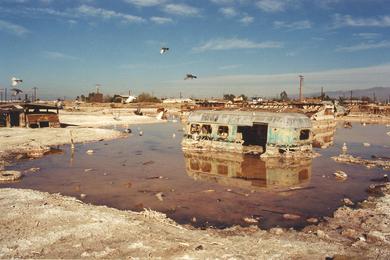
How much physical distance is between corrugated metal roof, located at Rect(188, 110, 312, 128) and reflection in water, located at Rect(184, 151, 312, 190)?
257cm

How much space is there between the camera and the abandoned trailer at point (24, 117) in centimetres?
3822

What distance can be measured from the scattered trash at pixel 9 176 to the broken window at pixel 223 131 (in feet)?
48.5

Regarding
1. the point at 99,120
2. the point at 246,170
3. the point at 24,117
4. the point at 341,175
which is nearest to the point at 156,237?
the point at 246,170

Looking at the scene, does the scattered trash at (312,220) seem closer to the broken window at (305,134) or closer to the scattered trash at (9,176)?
the broken window at (305,134)

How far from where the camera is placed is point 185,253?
30.0ft

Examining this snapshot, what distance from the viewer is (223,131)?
27703 millimetres

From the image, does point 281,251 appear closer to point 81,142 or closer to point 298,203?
point 298,203

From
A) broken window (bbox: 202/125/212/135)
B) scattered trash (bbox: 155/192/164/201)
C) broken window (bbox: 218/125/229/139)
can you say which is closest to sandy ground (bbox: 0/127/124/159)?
broken window (bbox: 202/125/212/135)

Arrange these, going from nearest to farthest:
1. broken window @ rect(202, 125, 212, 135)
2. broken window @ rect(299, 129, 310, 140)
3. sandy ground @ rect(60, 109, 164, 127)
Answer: broken window @ rect(299, 129, 310, 140)
broken window @ rect(202, 125, 212, 135)
sandy ground @ rect(60, 109, 164, 127)

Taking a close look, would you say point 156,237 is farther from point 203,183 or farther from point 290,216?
point 203,183

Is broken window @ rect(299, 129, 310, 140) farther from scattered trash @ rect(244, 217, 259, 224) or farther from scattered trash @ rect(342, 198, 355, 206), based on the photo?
scattered trash @ rect(244, 217, 259, 224)

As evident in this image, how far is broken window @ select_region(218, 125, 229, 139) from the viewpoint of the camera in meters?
27.3

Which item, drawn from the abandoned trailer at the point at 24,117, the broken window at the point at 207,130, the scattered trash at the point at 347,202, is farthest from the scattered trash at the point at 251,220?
the abandoned trailer at the point at 24,117

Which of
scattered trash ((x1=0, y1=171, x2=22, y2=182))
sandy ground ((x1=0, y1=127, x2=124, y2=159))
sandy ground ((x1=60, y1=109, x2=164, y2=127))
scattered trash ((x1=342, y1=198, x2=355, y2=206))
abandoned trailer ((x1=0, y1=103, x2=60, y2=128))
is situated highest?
abandoned trailer ((x1=0, y1=103, x2=60, y2=128))
